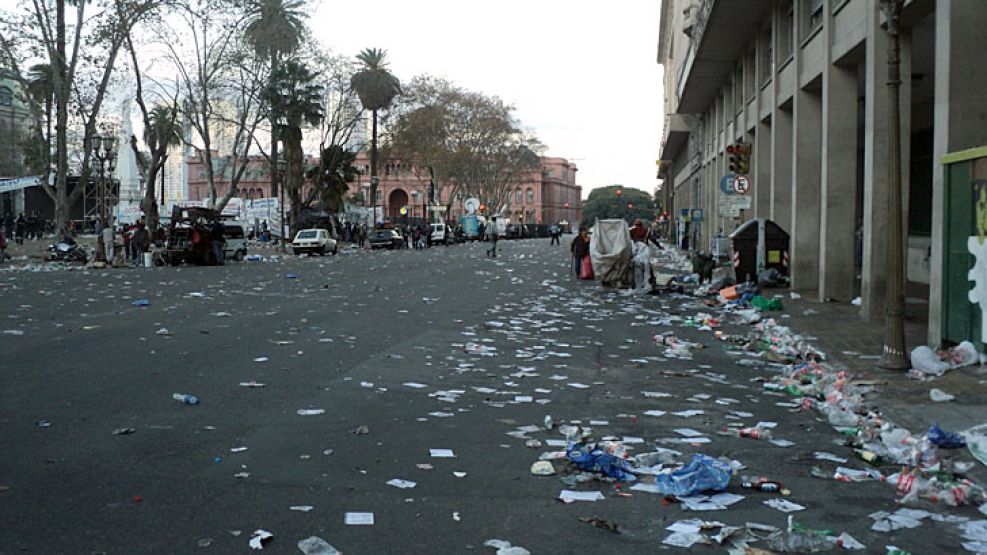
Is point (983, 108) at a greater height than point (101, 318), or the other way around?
point (983, 108)

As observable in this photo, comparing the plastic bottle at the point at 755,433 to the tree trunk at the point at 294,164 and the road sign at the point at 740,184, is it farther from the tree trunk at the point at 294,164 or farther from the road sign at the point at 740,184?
the tree trunk at the point at 294,164

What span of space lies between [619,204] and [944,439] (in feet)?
536

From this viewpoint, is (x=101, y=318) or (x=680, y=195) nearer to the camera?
(x=101, y=318)

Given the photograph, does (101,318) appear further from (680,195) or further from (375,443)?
(680,195)

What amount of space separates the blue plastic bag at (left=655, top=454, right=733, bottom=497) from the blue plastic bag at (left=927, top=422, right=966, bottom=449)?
170cm

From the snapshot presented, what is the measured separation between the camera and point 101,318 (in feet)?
46.8

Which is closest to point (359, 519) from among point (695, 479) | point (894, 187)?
point (695, 479)

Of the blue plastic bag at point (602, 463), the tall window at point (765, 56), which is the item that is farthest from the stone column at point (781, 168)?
the blue plastic bag at point (602, 463)

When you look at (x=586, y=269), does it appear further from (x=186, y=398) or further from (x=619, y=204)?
(x=619, y=204)

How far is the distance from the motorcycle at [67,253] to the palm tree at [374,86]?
29.4 m

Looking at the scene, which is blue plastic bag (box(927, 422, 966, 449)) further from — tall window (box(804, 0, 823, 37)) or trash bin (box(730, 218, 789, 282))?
trash bin (box(730, 218, 789, 282))

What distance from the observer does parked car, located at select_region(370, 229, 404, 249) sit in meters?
59.9

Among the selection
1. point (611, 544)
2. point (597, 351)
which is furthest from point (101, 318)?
point (611, 544)

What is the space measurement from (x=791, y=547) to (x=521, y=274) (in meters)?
25.2
